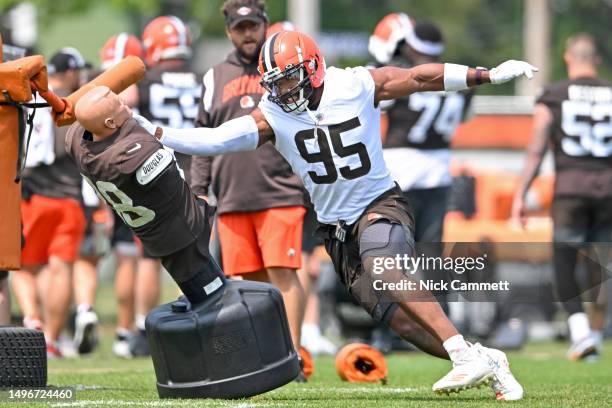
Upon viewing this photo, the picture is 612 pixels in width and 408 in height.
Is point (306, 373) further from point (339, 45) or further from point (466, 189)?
point (339, 45)

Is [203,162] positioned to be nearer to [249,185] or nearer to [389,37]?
[249,185]

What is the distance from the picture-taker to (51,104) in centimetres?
696

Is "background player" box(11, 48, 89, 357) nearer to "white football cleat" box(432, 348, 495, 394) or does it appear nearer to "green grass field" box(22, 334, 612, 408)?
"green grass field" box(22, 334, 612, 408)

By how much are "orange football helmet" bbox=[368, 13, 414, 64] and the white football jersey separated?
12.1 feet

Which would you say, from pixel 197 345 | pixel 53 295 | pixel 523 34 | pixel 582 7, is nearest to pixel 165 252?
pixel 197 345

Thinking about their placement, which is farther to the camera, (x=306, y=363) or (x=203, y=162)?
(x=203, y=162)

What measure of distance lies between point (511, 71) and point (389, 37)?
402cm

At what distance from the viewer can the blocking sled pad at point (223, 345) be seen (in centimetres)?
671

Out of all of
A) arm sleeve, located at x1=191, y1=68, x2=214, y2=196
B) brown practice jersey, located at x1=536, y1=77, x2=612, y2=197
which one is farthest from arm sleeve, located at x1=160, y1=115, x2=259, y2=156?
brown practice jersey, located at x1=536, y1=77, x2=612, y2=197

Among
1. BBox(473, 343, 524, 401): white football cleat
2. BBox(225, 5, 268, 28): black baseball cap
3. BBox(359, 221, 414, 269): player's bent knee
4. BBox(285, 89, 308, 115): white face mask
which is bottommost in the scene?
BBox(473, 343, 524, 401): white football cleat

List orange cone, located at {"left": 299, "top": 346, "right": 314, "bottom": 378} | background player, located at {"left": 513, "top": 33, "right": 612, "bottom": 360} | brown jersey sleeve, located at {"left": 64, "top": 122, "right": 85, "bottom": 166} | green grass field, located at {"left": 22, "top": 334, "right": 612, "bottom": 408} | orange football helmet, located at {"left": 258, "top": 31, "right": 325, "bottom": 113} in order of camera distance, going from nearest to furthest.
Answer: brown jersey sleeve, located at {"left": 64, "top": 122, "right": 85, "bottom": 166}, green grass field, located at {"left": 22, "top": 334, "right": 612, "bottom": 408}, orange football helmet, located at {"left": 258, "top": 31, "right": 325, "bottom": 113}, orange cone, located at {"left": 299, "top": 346, "right": 314, "bottom": 378}, background player, located at {"left": 513, "top": 33, "right": 612, "bottom": 360}

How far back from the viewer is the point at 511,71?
6.88m

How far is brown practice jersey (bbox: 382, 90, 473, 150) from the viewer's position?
35.0 ft

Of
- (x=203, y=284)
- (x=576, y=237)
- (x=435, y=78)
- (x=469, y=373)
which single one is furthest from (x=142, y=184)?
(x=576, y=237)
